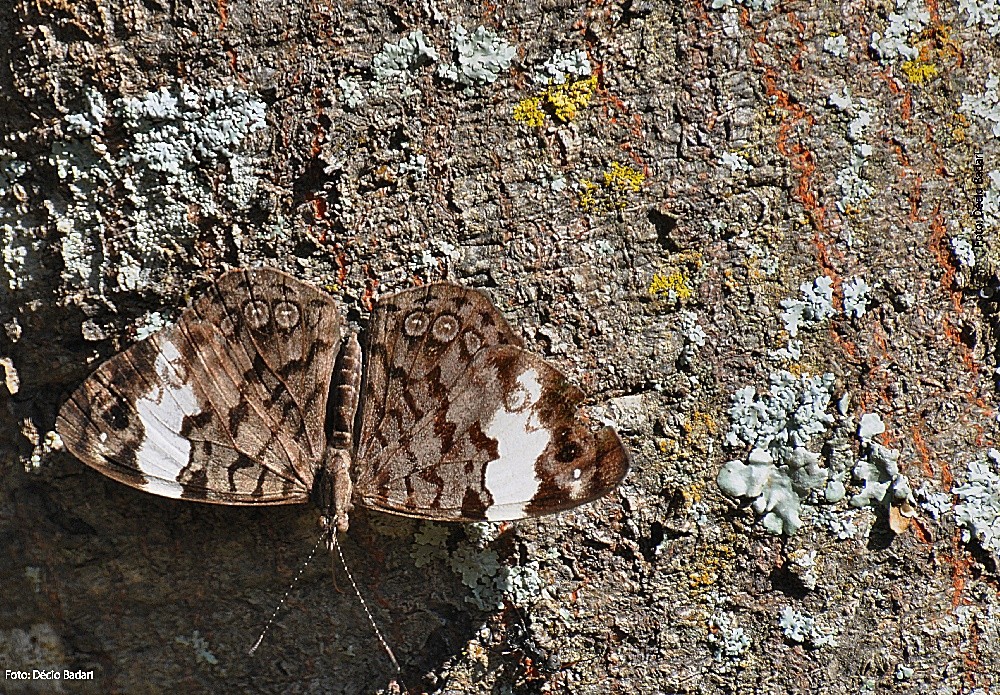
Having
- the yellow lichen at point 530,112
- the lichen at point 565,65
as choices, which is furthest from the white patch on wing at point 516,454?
the lichen at point 565,65

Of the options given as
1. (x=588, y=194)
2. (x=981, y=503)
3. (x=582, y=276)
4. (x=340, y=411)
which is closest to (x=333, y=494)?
(x=340, y=411)

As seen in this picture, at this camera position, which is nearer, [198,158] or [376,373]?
[198,158]

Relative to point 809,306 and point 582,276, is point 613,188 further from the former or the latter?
point 809,306

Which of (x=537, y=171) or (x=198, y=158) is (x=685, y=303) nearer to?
(x=537, y=171)

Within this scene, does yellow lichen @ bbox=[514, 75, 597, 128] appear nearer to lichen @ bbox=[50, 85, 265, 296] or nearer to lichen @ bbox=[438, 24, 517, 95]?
lichen @ bbox=[438, 24, 517, 95]

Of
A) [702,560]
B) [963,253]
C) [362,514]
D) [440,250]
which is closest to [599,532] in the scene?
[702,560]

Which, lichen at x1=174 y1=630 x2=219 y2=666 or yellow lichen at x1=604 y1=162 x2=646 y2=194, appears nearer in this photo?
yellow lichen at x1=604 y1=162 x2=646 y2=194

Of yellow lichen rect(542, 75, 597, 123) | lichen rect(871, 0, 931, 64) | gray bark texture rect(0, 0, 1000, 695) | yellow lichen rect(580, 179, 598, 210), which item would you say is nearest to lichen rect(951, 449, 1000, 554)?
gray bark texture rect(0, 0, 1000, 695)
